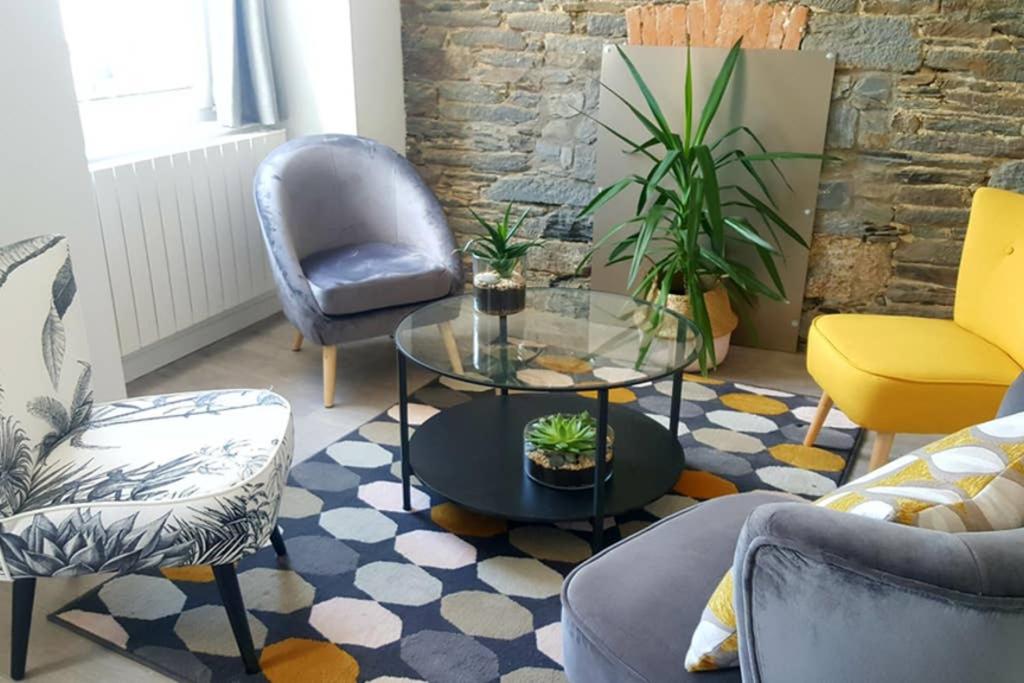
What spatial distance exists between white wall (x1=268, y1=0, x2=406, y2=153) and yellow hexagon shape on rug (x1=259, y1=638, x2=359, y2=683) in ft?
7.52

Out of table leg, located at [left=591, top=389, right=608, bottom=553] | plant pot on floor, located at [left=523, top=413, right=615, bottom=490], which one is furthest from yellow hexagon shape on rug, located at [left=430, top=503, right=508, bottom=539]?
table leg, located at [left=591, top=389, right=608, bottom=553]

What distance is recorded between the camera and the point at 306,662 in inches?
71.2

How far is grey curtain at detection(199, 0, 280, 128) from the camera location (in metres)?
3.34

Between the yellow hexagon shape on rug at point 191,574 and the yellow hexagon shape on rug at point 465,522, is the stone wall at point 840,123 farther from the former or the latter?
the yellow hexagon shape on rug at point 191,574

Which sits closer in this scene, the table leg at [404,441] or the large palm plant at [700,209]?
the table leg at [404,441]

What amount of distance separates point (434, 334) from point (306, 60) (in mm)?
1771

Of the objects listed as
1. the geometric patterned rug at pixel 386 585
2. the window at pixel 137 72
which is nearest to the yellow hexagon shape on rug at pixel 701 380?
the geometric patterned rug at pixel 386 585

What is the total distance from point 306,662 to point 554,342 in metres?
0.96

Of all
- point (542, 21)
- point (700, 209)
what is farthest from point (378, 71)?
point (700, 209)

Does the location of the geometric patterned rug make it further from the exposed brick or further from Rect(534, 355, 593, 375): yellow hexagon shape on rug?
the exposed brick

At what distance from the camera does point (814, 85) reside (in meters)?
3.12

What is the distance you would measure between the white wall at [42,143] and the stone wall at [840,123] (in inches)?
68.4

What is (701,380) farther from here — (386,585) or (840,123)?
(386,585)

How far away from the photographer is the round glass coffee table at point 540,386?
2.09 meters
